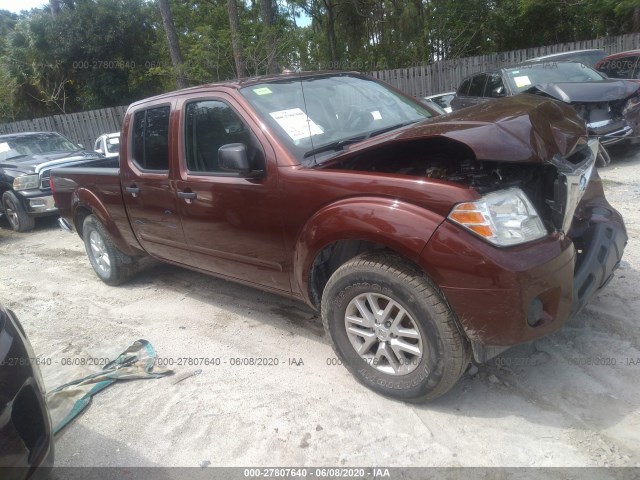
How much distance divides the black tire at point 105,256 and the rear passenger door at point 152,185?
74 cm

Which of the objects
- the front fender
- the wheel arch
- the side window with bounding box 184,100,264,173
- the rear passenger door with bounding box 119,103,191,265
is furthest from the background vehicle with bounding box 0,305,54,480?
the wheel arch

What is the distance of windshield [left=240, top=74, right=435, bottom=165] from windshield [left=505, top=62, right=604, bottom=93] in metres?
5.48

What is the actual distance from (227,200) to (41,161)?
25.1 feet

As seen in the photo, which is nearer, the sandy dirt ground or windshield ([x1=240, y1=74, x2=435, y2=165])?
the sandy dirt ground

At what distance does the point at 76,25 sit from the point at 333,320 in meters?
21.2

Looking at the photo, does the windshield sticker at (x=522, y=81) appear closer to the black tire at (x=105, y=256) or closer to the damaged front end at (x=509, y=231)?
the damaged front end at (x=509, y=231)

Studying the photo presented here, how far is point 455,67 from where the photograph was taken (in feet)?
57.3

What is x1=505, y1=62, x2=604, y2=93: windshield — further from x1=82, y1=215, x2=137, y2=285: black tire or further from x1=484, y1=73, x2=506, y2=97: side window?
x1=82, y1=215, x2=137, y2=285: black tire

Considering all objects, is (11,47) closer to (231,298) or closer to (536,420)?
(231,298)

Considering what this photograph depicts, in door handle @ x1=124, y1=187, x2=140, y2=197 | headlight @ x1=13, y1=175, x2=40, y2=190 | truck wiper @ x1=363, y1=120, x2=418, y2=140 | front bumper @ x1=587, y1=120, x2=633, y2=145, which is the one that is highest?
truck wiper @ x1=363, y1=120, x2=418, y2=140

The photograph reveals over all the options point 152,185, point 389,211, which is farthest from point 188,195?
point 389,211

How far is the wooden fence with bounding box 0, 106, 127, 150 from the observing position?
58.7 ft

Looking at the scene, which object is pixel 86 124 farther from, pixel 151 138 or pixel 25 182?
pixel 151 138

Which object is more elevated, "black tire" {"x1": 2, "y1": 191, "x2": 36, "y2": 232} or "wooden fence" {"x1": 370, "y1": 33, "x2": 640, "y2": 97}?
"wooden fence" {"x1": 370, "y1": 33, "x2": 640, "y2": 97}
